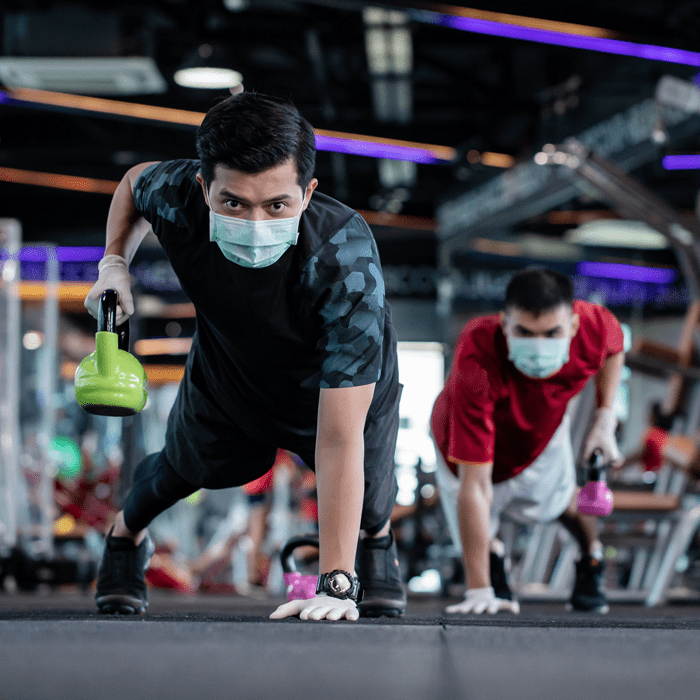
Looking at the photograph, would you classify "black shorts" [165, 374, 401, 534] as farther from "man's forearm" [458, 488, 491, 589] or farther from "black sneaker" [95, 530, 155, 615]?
"man's forearm" [458, 488, 491, 589]

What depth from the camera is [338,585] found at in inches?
55.4

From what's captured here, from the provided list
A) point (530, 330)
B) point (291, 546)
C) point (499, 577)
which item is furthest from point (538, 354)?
point (499, 577)

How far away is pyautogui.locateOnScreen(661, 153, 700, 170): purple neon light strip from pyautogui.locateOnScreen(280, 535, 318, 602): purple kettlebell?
644cm

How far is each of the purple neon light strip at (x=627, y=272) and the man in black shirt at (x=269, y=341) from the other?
367 inches

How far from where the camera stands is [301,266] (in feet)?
4.83

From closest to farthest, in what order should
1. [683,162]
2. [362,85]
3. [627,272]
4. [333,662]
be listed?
[333,662] < [362,85] < [683,162] < [627,272]

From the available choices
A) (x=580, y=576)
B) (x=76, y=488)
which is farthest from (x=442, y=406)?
(x=76, y=488)

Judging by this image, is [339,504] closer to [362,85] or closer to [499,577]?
[499,577]

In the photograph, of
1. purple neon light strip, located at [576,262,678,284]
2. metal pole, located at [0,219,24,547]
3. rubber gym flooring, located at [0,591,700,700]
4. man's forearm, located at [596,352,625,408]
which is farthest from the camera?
purple neon light strip, located at [576,262,678,284]

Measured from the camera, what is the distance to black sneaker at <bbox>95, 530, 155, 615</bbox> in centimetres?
185

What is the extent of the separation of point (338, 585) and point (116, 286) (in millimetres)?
672

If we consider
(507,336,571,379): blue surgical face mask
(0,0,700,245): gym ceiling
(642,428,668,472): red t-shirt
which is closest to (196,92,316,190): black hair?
(507,336,571,379): blue surgical face mask

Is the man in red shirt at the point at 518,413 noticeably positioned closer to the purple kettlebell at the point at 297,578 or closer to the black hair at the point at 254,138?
the purple kettlebell at the point at 297,578

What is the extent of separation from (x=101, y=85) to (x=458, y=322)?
5.04m
